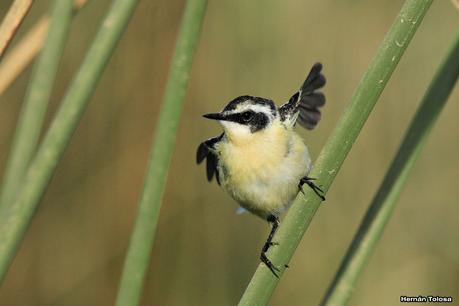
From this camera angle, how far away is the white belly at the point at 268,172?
2167 millimetres

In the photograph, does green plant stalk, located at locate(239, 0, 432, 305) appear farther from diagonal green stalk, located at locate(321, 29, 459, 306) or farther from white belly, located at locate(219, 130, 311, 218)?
white belly, located at locate(219, 130, 311, 218)

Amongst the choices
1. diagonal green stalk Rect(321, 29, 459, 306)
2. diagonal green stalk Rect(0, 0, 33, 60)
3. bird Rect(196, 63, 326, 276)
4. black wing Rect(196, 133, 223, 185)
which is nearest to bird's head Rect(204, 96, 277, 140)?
bird Rect(196, 63, 326, 276)

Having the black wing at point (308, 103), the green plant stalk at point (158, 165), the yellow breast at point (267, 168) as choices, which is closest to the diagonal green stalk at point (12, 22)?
the green plant stalk at point (158, 165)

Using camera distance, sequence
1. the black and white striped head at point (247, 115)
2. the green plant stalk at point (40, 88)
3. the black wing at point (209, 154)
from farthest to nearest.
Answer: the black wing at point (209, 154) → the black and white striped head at point (247, 115) → the green plant stalk at point (40, 88)

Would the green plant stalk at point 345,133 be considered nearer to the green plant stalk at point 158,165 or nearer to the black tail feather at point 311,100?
the green plant stalk at point 158,165

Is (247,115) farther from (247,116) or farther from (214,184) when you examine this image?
(214,184)

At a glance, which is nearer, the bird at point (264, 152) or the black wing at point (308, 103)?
the bird at point (264, 152)

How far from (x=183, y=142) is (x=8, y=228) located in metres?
2.03

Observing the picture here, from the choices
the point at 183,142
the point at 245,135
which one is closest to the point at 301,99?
the point at 245,135

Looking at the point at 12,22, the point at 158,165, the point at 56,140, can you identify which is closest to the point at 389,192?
the point at 158,165

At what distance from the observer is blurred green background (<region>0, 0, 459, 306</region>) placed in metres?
3.14

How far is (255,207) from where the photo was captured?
2266 millimetres

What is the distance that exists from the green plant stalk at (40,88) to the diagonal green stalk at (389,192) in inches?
30.7

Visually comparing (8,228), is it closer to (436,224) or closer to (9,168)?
(9,168)
